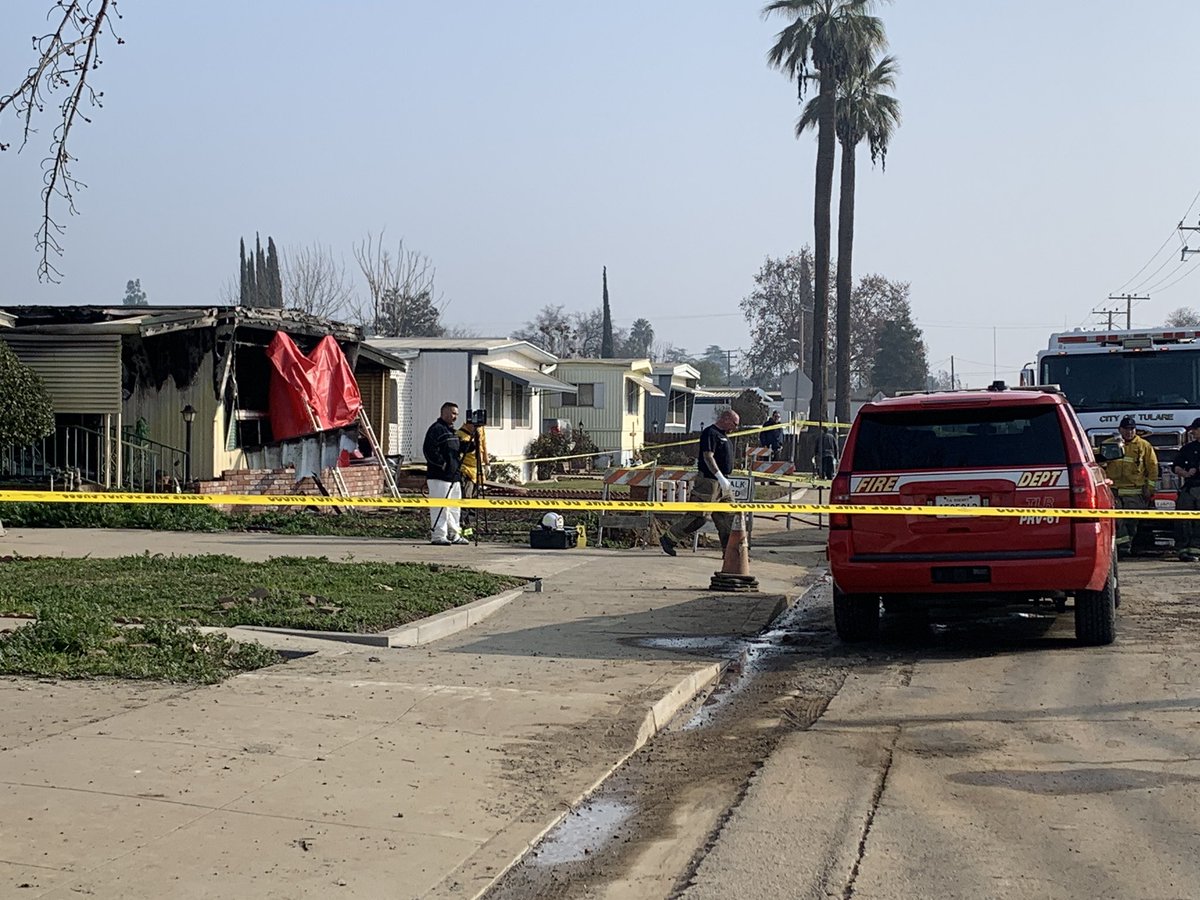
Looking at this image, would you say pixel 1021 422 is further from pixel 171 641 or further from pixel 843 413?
pixel 843 413

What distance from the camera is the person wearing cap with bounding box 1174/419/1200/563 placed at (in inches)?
717

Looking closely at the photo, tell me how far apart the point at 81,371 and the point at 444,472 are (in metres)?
5.78

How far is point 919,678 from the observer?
958 cm

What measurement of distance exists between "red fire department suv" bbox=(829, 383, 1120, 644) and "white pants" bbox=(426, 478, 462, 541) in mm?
8116

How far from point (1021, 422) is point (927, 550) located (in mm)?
1179

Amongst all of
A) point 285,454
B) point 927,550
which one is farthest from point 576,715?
point 285,454

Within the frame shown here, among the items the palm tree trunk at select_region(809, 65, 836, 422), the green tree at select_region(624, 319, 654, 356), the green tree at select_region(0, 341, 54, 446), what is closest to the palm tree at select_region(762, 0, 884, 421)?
the palm tree trunk at select_region(809, 65, 836, 422)

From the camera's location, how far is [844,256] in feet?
149

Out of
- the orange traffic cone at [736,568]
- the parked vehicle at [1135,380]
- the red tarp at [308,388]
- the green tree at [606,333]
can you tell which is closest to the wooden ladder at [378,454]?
the red tarp at [308,388]

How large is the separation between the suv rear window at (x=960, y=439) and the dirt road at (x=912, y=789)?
142cm

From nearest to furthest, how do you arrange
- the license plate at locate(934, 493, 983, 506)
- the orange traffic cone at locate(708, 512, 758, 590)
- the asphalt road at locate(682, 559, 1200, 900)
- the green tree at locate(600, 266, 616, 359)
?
1. the asphalt road at locate(682, 559, 1200, 900)
2. the license plate at locate(934, 493, 983, 506)
3. the orange traffic cone at locate(708, 512, 758, 590)
4. the green tree at locate(600, 266, 616, 359)

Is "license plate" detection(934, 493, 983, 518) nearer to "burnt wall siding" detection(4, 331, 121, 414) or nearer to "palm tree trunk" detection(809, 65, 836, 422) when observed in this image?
"burnt wall siding" detection(4, 331, 121, 414)

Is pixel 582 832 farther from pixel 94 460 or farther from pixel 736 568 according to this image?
pixel 94 460

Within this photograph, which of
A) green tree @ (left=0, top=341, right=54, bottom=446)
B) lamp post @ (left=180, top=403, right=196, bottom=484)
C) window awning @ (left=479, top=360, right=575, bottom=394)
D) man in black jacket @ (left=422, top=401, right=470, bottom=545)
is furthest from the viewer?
window awning @ (left=479, top=360, right=575, bottom=394)
